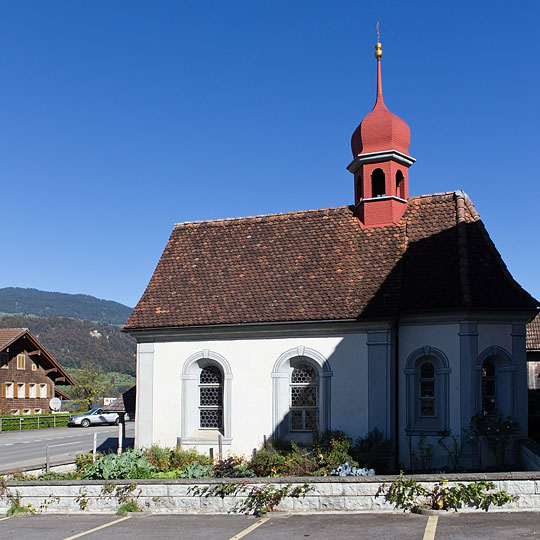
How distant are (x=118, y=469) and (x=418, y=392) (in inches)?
313

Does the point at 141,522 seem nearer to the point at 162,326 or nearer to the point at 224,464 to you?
the point at 224,464

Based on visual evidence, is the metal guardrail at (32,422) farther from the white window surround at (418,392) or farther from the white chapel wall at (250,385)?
the white window surround at (418,392)

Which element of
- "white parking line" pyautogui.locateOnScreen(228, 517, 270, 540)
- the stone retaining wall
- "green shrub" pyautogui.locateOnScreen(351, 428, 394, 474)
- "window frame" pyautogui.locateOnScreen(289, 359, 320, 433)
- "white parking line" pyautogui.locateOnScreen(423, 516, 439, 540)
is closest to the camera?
"white parking line" pyautogui.locateOnScreen(423, 516, 439, 540)

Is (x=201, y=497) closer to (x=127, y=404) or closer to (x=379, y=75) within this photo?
(x=127, y=404)

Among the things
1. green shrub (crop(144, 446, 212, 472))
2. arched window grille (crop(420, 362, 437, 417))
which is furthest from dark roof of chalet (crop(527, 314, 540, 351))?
green shrub (crop(144, 446, 212, 472))

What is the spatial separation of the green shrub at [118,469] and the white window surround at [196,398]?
4.63 metres

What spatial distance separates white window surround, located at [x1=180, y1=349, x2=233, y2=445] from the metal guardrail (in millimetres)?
24811

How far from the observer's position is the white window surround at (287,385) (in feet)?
62.5

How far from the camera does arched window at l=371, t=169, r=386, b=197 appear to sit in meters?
21.7


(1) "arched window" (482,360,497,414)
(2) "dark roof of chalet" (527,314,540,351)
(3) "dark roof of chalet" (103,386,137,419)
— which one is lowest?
(3) "dark roof of chalet" (103,386,137,419)

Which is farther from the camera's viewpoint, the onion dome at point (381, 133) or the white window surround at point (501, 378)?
the onion dome at point (381, 133)

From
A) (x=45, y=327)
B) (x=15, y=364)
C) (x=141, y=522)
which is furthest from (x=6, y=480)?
(x=45, y=327)

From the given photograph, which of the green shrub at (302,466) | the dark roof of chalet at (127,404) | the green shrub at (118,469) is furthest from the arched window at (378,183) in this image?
the green shrub at (118,469)

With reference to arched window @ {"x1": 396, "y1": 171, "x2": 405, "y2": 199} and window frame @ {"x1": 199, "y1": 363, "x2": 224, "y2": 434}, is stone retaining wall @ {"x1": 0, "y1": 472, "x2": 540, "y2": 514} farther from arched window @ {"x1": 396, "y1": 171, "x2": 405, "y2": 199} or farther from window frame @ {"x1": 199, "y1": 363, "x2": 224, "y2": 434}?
arched window @ {"x1": 396, "y1": 171, "x2": 405, "y2": 199}
